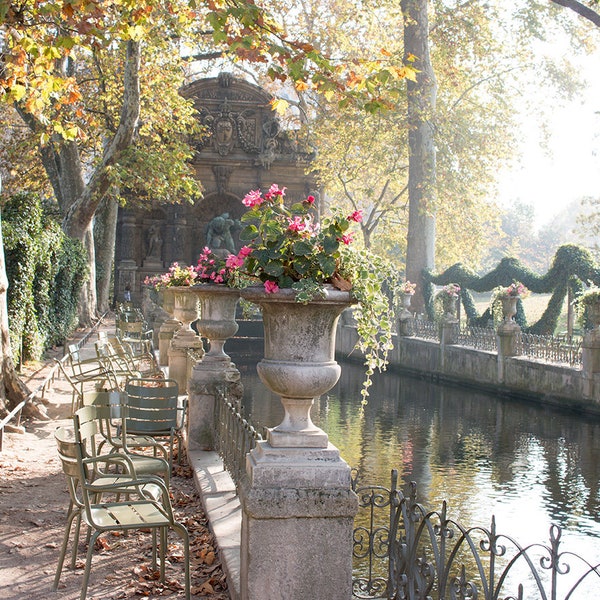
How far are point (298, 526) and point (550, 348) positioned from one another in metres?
15.5

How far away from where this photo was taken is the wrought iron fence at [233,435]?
5.69 meters

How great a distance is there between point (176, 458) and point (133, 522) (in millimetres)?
4095

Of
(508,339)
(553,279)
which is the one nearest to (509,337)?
(508,339)

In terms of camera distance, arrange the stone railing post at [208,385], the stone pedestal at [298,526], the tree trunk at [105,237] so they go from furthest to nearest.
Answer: the tree trunk at [105,237] < the stone railing post at [208,385] < the stone pedestal at [298,526]

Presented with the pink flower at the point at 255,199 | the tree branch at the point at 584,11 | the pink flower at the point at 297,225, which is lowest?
the pink flower at the point at 297,225

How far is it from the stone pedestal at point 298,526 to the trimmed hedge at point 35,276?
10828 mm

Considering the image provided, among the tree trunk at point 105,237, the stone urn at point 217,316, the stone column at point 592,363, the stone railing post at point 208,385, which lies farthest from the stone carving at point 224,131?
the stone railing post at point 208,385

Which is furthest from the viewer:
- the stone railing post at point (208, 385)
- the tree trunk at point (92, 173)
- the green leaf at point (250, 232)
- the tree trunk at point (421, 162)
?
the tree trunk at point (421, 162)

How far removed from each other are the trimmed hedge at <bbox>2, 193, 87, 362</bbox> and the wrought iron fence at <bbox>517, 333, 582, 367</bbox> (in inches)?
409

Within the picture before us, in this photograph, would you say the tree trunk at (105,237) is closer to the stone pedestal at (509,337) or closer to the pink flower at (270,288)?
the stone pedestal at (509,337)

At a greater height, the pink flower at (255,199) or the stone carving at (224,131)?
the stone carving at (224,131)

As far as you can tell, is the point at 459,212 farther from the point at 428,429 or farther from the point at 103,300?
the point at 428,429

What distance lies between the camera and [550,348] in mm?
18906

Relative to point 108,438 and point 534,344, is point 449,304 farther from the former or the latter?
point 108,438
